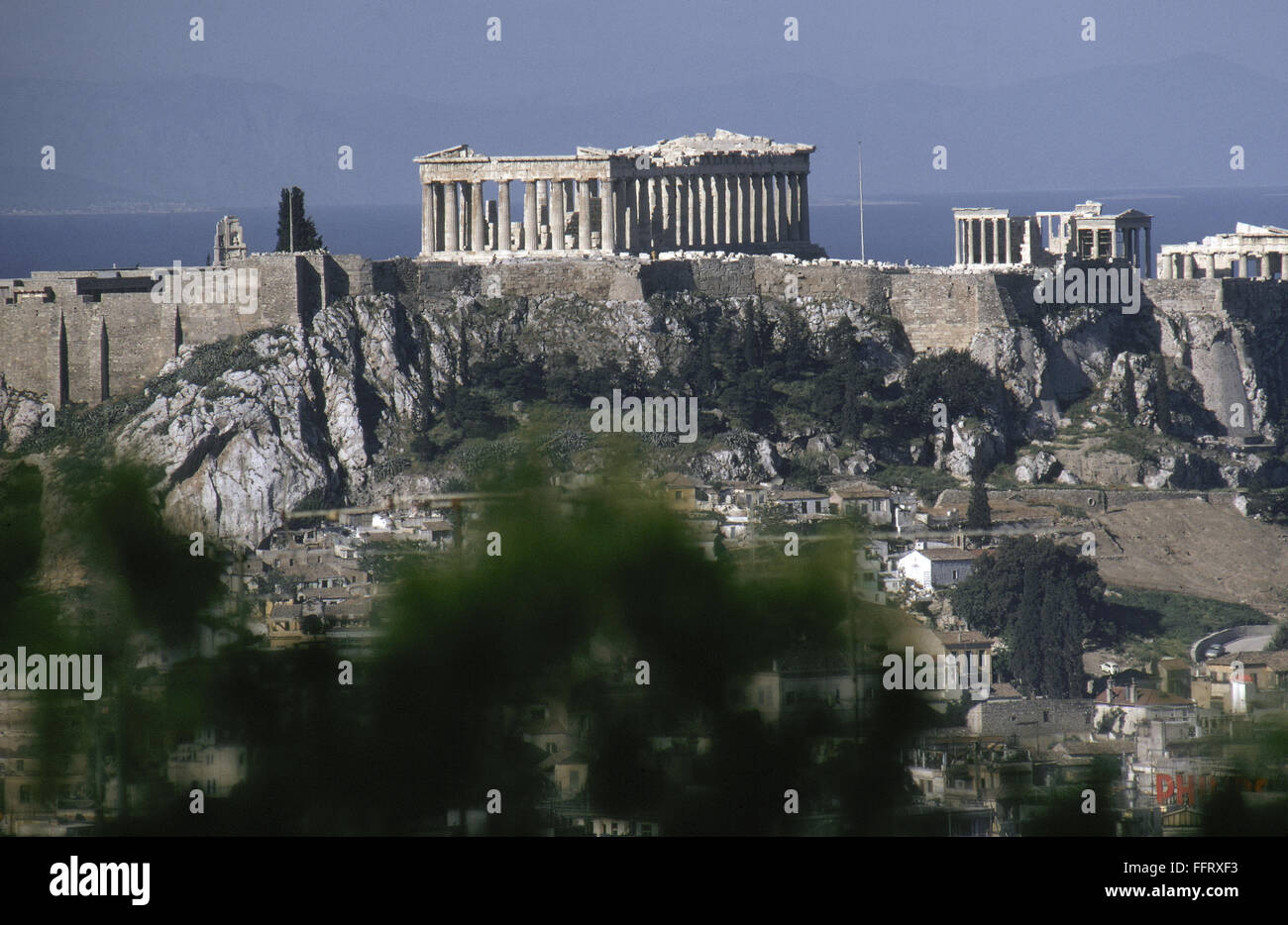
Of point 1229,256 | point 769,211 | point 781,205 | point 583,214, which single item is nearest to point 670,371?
point 583,214

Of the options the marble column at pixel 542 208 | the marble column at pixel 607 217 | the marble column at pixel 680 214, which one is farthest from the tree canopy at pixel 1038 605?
the marble column at pixel 542 208

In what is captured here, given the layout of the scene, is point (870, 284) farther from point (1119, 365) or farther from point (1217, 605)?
point (1217, 605)

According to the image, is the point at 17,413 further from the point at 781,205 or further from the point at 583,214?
the point at 781,205

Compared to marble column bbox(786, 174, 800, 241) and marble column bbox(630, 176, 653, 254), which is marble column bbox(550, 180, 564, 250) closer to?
marble column bbox(630, 176, 653, 254)

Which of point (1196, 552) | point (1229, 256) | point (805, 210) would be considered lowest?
point (1196, 552)

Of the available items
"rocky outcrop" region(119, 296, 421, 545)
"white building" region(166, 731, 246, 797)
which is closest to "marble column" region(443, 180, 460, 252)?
"rocky outcrop" region(119, 296, 421, 545)

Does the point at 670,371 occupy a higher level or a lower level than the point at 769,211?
lower
